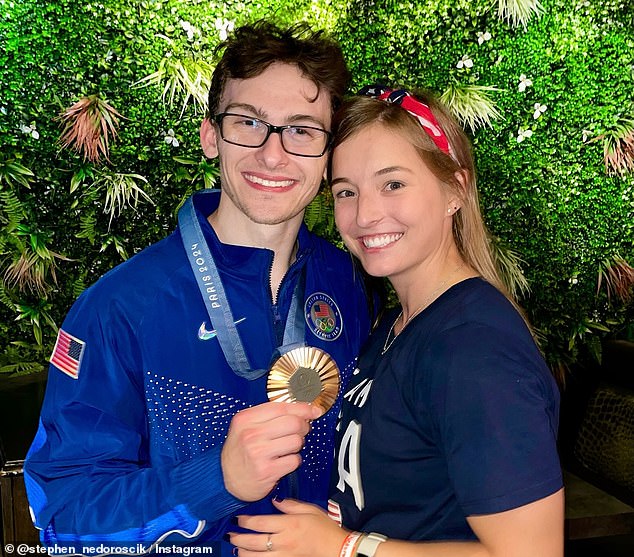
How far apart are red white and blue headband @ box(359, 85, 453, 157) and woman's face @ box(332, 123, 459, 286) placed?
0.20 ft

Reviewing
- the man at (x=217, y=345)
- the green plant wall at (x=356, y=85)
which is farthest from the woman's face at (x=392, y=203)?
the green plant wall at (x=356, y=85)

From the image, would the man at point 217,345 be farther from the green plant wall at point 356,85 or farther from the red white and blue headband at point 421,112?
the green plant wall at point 356,85

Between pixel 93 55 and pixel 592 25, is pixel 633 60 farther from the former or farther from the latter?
pixel 93 55

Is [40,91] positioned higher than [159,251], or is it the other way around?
[40,91]

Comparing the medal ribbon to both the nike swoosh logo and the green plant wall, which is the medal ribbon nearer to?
the nike swoosh logo

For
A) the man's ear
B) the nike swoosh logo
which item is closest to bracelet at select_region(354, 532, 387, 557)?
the nike swoosh logo

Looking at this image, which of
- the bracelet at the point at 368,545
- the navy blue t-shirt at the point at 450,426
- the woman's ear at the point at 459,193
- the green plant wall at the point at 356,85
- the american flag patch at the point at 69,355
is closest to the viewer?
the navy blue t-shirt at the point at 450,426

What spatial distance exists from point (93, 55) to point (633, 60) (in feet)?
9.47

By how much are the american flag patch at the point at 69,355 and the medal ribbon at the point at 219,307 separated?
0.90 feet

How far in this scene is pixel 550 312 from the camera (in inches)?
170

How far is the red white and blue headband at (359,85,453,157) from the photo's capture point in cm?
160

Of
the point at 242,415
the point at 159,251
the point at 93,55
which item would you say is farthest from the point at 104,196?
the point at 242,415

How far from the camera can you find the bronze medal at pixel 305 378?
5.06 feet

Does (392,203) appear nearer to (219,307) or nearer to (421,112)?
(421,112)
